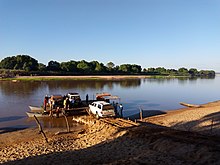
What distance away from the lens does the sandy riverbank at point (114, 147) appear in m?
10.4

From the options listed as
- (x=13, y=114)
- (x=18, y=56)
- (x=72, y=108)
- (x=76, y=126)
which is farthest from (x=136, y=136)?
(x=18, y=56)

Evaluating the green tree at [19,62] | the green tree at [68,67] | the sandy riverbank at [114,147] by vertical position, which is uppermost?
the green tree at [19,62]

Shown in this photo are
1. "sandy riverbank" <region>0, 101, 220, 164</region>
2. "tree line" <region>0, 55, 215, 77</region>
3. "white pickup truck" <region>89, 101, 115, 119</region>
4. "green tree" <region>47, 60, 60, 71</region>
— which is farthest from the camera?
"green tree" <region>47, 60, 60, 71</region>

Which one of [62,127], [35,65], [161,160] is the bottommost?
[62,127]

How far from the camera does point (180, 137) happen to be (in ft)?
43.3

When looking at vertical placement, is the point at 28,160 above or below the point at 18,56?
below

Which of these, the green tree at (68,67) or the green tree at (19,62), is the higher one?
the green tree at (19,62)

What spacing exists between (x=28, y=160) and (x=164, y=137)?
8010mm

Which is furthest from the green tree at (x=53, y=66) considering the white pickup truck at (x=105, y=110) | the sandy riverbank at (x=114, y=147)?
the sandy riverbank at (x=114, y=147)

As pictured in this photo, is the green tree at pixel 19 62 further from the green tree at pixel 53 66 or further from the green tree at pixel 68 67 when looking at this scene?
the green tree at pixel 68 67

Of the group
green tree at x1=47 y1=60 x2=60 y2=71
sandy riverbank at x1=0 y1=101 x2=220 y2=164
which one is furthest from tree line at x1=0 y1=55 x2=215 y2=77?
sandy riverbank at x1=0 y1=101 x2=220 y2=164

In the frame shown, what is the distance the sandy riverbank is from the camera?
10352 mm

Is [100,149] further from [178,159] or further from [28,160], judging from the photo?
[178,159]

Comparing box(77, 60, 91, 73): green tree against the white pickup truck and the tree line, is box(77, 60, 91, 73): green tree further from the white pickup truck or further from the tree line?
the white pickup truck
